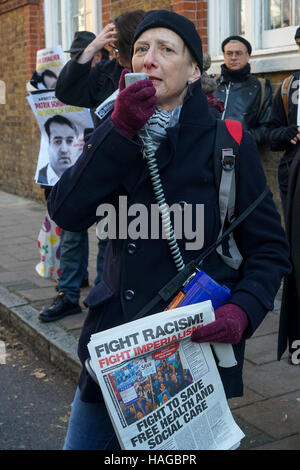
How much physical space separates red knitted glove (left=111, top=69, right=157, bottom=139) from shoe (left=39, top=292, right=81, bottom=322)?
11.6 ft

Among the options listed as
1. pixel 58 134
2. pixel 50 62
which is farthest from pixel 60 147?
pixel 50 62

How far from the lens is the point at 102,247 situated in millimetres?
5324

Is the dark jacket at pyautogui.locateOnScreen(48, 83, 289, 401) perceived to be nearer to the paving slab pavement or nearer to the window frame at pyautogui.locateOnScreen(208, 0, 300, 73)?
the paving slab pavement

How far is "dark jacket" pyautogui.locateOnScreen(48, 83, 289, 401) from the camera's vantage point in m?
2.13

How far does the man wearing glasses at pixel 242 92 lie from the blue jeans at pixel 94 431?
4389 mm

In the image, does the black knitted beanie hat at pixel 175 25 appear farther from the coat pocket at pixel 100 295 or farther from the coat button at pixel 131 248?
the coat pocket at pixel 100 295

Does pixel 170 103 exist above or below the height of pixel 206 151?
above

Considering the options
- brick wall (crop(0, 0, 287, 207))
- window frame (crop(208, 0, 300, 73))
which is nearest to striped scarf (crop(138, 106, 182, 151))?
window frame (crop(208, 0, 300, 73))

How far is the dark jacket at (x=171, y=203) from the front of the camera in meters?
2.13

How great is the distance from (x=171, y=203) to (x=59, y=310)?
340 centimetres

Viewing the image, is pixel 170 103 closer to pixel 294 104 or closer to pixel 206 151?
pixel 206 151

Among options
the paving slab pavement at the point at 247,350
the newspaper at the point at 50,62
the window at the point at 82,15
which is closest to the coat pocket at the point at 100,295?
the paving slab pavement at the point at 247,350
